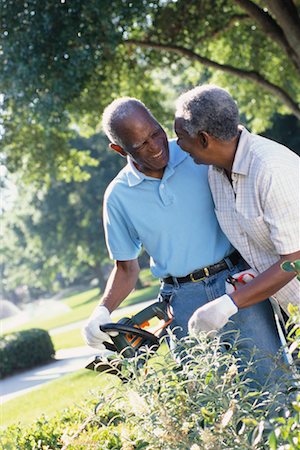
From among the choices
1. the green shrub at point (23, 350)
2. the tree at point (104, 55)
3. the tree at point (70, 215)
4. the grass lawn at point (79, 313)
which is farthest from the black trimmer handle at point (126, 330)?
the tree at point (70, 215)

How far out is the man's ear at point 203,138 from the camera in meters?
3.08

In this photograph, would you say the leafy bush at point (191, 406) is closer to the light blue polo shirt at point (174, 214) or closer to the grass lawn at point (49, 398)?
the light blue polo shirt at point (174, 214)

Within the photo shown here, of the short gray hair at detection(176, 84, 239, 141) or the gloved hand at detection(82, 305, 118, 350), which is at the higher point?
the short gray hair at detection(176, 84, 239, 141)

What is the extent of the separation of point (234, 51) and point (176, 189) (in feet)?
37.3

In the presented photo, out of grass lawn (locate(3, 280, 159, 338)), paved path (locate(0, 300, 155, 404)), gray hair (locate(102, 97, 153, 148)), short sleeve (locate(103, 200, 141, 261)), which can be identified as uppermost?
gray hair (locate(102, 97, 153, 148))

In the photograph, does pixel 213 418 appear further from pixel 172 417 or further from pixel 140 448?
pixel 140 448

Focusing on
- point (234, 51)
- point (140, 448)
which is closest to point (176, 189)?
point (140, 448)

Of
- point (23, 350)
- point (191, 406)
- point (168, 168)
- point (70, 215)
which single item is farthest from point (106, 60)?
point (70, 215)

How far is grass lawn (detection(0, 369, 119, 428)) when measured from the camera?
9.29m

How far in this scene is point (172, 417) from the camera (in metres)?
2.36

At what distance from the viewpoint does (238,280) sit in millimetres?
3293

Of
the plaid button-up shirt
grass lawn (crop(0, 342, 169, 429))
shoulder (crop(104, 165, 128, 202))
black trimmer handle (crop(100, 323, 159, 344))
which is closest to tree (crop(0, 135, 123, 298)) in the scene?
grass lawn (crop(0, 342, 169, 429))

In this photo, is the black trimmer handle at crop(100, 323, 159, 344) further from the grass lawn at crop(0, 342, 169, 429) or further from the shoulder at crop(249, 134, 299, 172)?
the grass lawn at crop(0, 342, 169, 429)

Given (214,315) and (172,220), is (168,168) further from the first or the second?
(214,315)
